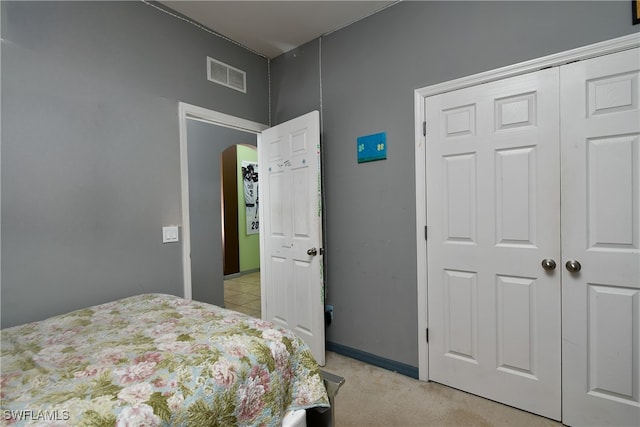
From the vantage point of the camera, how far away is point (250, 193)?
5910mm

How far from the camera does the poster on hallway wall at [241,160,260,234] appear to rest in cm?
581

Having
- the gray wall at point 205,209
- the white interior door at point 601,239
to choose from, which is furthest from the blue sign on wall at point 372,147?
the gray wall at point 205,209

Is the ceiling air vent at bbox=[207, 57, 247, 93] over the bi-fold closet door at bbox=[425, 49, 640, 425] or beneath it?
over

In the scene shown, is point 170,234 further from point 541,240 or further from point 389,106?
point 541,240

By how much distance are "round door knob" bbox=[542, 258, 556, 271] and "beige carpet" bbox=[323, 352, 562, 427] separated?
34.6 inches

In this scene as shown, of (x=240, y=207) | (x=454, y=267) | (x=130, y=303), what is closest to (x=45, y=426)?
(x=130, y=303)

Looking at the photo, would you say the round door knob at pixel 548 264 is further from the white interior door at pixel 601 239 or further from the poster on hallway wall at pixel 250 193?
the poster on hallway wall at pixel 250 193

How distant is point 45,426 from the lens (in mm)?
717

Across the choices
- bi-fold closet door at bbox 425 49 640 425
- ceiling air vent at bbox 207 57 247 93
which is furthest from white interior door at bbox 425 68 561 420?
ceiling air vent at bbox 207 57 247 93

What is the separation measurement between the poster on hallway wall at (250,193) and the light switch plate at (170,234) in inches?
140

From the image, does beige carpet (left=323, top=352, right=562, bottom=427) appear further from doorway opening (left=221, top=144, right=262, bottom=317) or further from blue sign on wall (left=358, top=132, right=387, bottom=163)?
doorway opening (left=221, top=144, right=262, bottom=317)

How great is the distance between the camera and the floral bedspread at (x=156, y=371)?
2.66 ft

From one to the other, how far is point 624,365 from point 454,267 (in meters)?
0.91

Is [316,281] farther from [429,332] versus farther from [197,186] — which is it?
[197,186]
